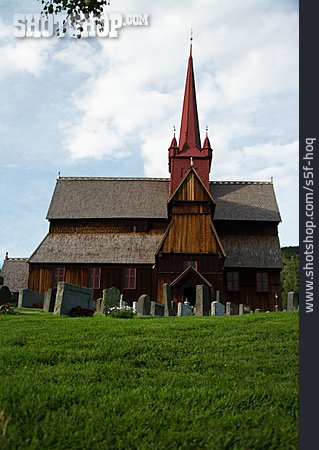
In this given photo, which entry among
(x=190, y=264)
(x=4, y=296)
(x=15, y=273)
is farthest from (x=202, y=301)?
(x=15, y=273)

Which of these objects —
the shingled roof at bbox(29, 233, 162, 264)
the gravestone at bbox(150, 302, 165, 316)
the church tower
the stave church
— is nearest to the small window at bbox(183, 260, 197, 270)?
the stave church

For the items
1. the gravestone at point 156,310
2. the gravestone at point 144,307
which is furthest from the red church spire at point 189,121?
the gravestone at point 144,307

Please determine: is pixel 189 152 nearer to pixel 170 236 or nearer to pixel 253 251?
pixel 170 236

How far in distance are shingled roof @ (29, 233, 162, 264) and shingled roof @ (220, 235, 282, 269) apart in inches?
243

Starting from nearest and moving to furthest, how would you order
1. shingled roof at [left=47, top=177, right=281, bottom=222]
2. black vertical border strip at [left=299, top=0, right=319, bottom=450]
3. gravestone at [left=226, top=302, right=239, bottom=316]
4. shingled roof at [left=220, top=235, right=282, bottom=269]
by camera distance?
black vertical border strip at [left=299, top=0, right=319, bottom=450] → gravestone at [left=226, top=302, right=239, bottom=316] → shingled roof at [left=220, top=235, right=282, bottom=269] → shingled roof at [left=47, top=177, right=281, bottom=222]

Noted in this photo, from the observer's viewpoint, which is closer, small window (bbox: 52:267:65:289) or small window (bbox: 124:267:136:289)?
small window (bbox: 124:267:136:289)

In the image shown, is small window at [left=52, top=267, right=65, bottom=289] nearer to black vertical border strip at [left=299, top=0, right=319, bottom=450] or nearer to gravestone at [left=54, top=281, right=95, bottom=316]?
gravestone at [left=54, top=281, right=95, bottom=316]

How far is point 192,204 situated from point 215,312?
1662 cm

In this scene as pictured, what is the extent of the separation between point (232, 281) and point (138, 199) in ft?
37.6

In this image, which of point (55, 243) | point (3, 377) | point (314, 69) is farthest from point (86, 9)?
point (55, 243)

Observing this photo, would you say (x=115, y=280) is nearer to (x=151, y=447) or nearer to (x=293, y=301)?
(x=293, y=301)

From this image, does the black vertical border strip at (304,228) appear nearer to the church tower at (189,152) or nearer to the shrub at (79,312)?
the shrub at (79,312)

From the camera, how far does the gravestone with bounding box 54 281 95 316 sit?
1867 cm

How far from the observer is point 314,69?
12.8 ft
